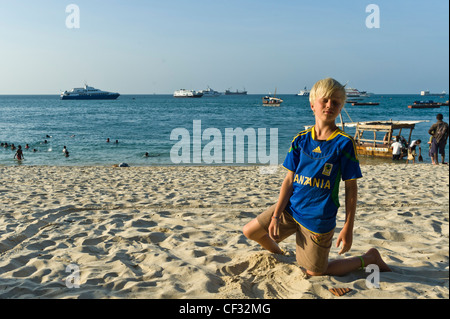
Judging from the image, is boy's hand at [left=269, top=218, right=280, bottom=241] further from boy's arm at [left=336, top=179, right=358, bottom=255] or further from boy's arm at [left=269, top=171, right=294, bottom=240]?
boy's arm at [left=336, top=179, right=358, bottom=255]

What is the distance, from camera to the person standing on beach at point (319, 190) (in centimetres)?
279

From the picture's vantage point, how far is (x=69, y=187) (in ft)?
26.3

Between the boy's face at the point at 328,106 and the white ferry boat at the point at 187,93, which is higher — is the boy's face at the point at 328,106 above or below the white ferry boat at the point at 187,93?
below

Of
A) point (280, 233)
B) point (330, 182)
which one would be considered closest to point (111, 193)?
point (280, 233)

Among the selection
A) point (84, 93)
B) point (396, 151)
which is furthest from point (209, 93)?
point (396, 151)

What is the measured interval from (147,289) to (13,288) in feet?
3.74

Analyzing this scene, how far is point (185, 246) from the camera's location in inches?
161

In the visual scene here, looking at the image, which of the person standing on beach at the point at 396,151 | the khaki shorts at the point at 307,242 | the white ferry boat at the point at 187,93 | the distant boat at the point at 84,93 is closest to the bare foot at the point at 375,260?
the khaki shorts at the point at 307,242

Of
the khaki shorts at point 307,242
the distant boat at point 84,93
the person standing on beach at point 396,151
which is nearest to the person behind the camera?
the khaki shorts at point 307,242

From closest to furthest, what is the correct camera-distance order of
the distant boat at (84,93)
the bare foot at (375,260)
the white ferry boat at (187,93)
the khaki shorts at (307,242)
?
the khaki shorts at (307,242)
the bare foot at (375,260)
the distant boat at (84,93)
the white ferry boat at (187,93)

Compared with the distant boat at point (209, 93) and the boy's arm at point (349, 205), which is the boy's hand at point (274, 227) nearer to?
the boy's arm at point (349, 205)

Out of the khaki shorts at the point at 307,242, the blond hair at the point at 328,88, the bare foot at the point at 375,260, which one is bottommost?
the bare foot at the point at 375,260

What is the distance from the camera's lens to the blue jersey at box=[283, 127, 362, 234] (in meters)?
2.79
